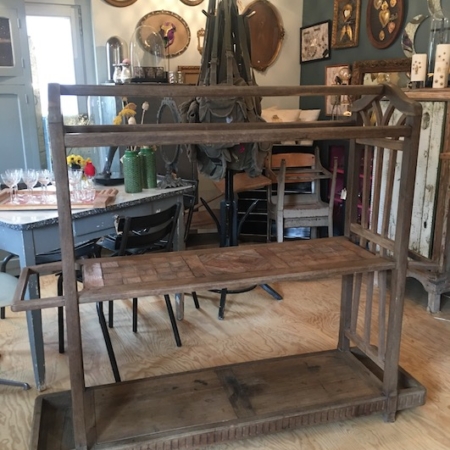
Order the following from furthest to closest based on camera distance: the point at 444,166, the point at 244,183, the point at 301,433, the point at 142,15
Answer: the point at 142,15
the point at 244,183
the point at 444,166
the point at 301,433

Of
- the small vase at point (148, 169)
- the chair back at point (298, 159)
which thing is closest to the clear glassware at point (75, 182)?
the small vase at point (148, 169)

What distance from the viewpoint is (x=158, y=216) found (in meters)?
2.39

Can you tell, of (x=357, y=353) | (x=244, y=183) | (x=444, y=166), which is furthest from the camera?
(x=244, y=183)

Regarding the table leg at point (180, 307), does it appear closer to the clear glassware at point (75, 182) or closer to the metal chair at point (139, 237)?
the metal chair at point (139, 237)

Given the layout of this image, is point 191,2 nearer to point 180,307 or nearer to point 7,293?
point 180,307

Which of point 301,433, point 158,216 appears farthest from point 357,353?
point 158,216

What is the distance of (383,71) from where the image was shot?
12.1ft

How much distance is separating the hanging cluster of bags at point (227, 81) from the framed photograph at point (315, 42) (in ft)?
5.50

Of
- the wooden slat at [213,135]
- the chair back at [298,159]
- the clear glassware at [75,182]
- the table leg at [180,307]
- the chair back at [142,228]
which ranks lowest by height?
the table leg at [180,307]

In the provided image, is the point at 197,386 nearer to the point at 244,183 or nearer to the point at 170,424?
the point at 170,424

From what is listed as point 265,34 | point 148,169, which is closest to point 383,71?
Result: point 265,34

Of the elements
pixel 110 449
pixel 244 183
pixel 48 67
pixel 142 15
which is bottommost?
pixel 110 449

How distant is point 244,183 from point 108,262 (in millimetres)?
2163

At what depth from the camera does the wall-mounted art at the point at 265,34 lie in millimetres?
4512
